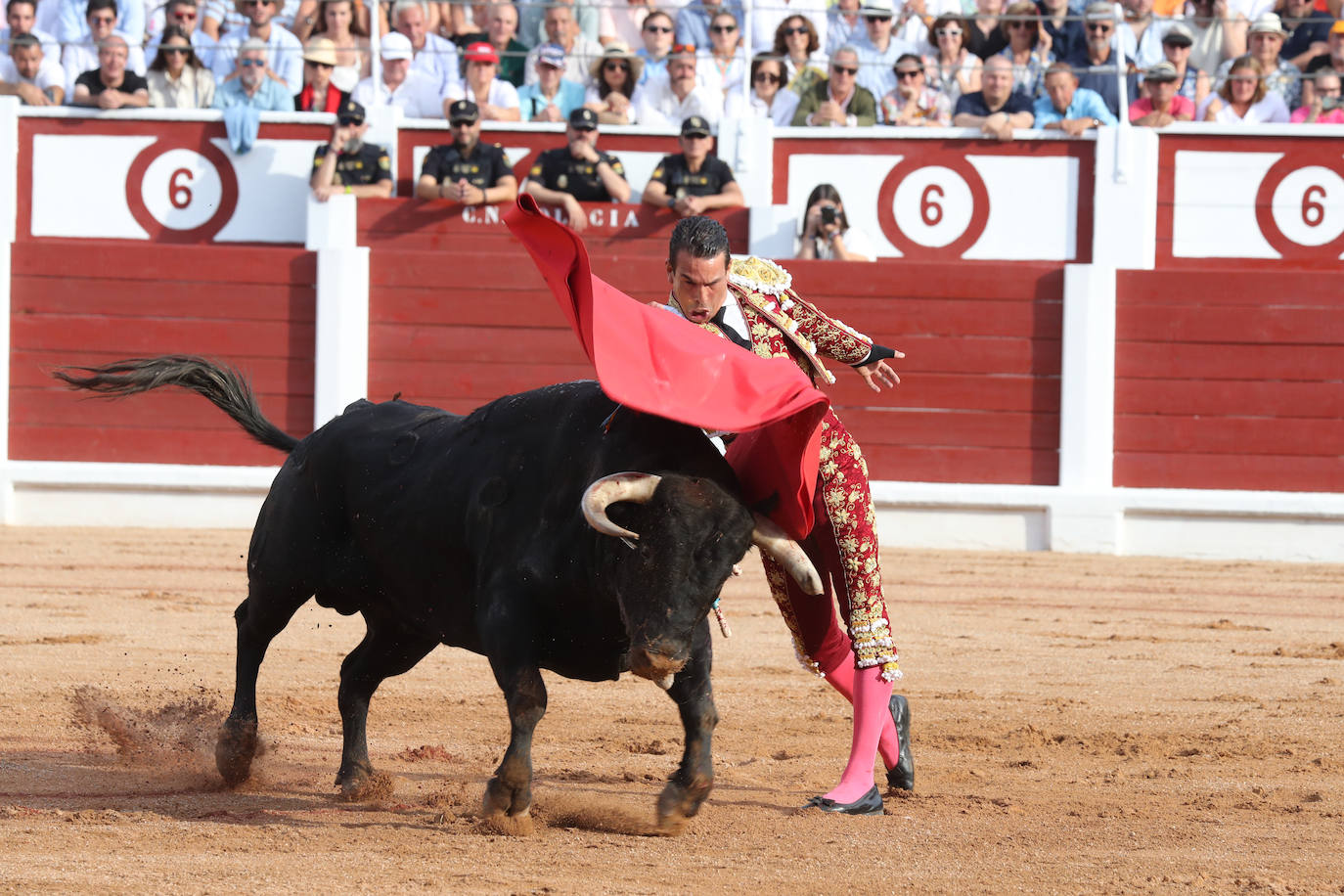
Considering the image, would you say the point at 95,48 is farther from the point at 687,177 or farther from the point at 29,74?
the point at 687,177

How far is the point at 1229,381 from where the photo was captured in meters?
8.16

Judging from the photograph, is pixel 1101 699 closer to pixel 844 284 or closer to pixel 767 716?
pixel 767 716

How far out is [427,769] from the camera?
3615 millimetres

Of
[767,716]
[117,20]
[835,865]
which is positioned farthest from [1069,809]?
[117,20]

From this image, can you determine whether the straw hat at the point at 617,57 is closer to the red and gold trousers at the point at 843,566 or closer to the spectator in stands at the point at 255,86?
the spectator in stands at the point at 255,86

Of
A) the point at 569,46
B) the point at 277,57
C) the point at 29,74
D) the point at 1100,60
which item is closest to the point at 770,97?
the point at 569,46

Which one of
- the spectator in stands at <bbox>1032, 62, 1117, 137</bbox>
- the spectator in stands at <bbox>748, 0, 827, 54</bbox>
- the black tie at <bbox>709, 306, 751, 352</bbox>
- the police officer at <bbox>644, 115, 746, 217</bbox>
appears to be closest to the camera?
the black tie at <bbox>709, 306, 751, 352</bbox>

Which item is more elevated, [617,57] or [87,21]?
[87,21]

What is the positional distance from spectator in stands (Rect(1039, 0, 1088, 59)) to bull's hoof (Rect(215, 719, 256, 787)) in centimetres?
667

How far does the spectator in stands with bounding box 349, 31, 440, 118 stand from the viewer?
8828mm

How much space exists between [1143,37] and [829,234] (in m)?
2.26

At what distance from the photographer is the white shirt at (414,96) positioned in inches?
348

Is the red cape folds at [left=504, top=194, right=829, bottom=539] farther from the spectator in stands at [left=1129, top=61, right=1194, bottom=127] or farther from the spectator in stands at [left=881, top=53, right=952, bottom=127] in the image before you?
the spectator in stands at [left=1129, top=61, right=1194, bottom=127]

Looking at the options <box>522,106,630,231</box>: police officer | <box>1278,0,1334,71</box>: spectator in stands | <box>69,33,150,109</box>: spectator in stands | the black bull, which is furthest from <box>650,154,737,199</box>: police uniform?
the black bull
